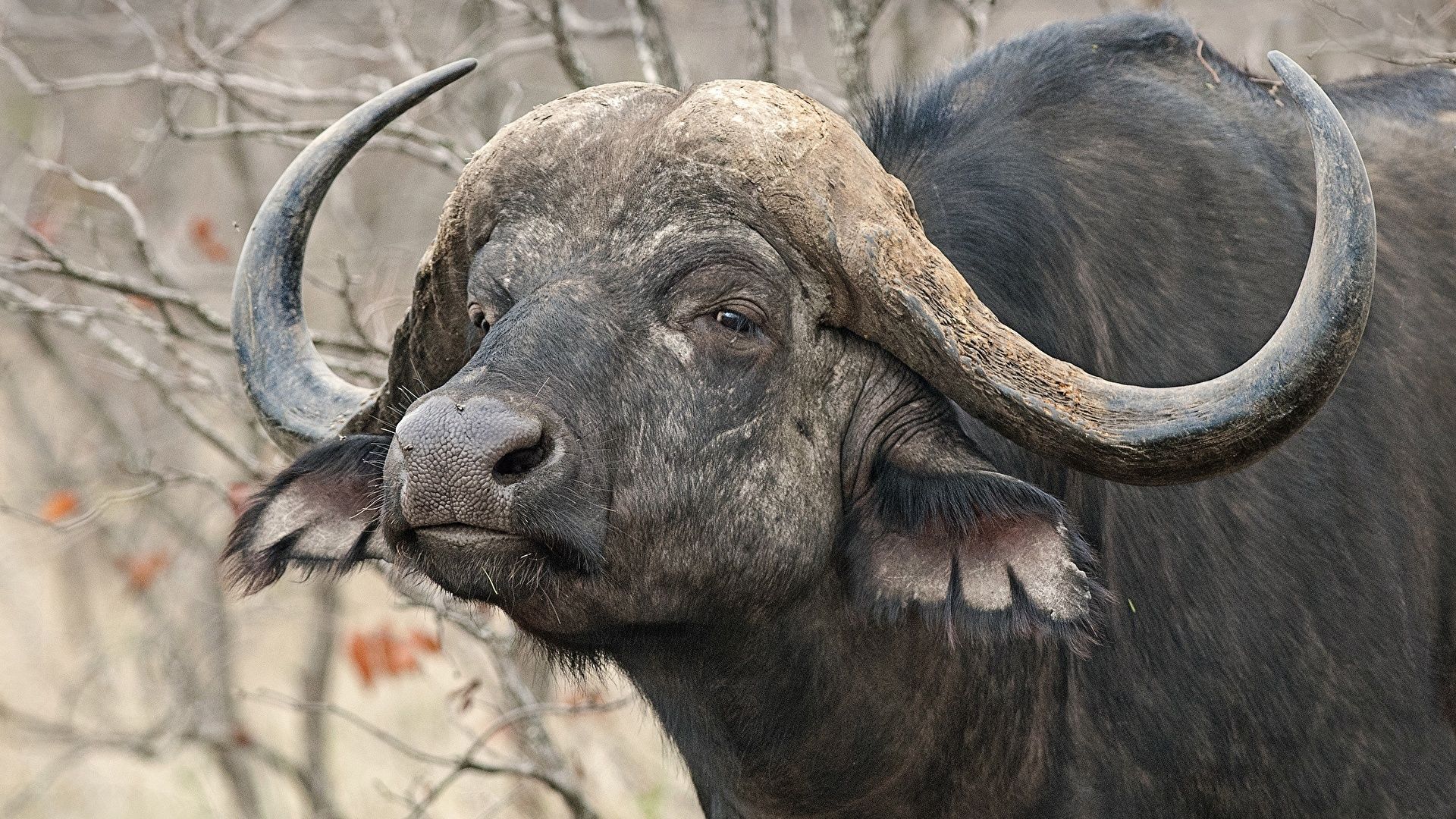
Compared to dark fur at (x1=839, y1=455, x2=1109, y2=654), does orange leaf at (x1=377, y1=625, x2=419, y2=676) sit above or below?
below

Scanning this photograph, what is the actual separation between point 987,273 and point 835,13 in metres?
2.30

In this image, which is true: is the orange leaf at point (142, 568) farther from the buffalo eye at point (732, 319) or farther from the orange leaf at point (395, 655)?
the buffalo eye at point (732, 319)

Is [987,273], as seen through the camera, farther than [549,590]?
Yes

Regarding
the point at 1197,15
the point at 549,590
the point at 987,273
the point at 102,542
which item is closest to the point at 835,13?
the point at 987,273

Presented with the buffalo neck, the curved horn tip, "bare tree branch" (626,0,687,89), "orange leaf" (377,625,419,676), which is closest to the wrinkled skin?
the buffalo neck

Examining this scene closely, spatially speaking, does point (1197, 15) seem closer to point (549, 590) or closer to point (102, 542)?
point (102, 542)

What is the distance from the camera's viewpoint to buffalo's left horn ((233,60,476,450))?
12.5 ft

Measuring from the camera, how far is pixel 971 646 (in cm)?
346

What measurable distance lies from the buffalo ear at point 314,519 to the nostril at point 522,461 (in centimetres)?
89

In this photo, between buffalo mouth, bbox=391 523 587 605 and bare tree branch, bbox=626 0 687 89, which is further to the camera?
bare tree branch, bbox=626 0 687 89

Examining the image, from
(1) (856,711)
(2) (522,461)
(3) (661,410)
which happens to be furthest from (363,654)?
(2) (522,461)

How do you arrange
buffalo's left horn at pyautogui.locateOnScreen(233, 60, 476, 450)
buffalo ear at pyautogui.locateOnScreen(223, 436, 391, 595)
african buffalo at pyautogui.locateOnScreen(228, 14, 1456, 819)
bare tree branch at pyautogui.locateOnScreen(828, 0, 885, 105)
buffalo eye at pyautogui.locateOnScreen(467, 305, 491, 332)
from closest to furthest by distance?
african buffalo at pyautogui.locateOnScreen(228, 14, 1456, 819)
buffalo eye at pyautogui.locateOnScreen(467, 305, 491, 332)
buffalo ear at pyautogui.locateOnScreen(223, 436, 391, 595)
buffalo's left horn at pyautogui.locateOnScreen(233, 60, 476, 450)
bare tree branch at pyautogui.locateOnScreen(828, 0, 885, 105)

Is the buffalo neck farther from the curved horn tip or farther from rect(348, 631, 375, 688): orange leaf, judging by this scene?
rect(348, 631, 375, 688): orange leaf

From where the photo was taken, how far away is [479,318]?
350 cm
